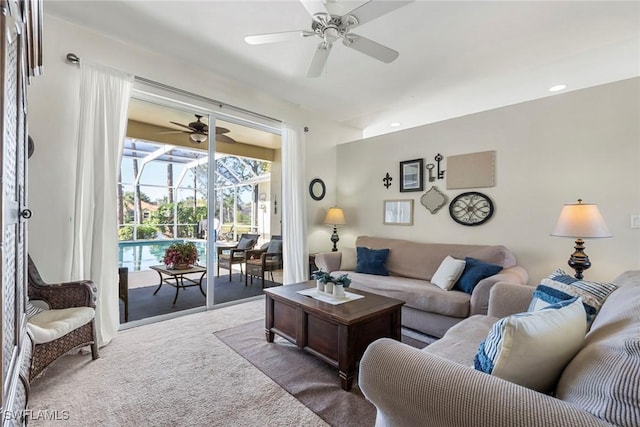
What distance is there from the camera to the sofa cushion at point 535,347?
91 centimetres

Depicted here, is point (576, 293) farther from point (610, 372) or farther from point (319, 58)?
point (319, 58)

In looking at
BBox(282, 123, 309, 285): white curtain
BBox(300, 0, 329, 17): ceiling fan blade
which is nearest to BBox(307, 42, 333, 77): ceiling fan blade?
BBox(300, 0, 329, 17): ceiling fan blade

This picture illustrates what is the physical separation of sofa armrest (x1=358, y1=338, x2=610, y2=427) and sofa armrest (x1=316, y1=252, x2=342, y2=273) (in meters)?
2.73

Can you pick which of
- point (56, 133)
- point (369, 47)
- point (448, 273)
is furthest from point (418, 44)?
point (56, 133)

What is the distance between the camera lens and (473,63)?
3.16 metres

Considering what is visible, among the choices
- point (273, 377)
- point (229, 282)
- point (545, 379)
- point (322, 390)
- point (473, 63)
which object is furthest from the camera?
point (229, 282)

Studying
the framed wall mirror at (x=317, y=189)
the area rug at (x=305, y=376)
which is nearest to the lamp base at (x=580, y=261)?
the area rug at (x=305, y=376)

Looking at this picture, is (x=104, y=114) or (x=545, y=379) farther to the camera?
(x=104, y=114)

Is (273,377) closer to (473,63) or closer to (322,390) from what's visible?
(322,390)

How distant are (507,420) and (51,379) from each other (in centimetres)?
273

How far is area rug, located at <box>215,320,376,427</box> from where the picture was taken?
1.71m

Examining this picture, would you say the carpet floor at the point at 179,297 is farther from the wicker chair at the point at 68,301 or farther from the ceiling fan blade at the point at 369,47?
the ceiling fan blade at the point at 369,47

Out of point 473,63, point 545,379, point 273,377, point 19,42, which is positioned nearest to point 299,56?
point 473,63

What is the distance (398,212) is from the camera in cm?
425
